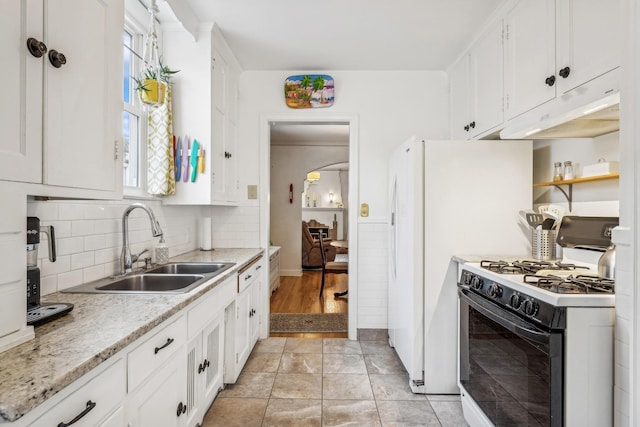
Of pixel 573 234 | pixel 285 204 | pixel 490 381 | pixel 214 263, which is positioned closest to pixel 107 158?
pixel 214 263

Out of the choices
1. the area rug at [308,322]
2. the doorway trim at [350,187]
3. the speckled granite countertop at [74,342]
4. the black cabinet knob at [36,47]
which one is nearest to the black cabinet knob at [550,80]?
the doorway trim at [350,187]

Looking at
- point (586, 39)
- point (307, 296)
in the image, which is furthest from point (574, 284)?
point (307, 296)

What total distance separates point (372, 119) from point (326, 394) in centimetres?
233

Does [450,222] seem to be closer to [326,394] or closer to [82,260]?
[326,394]

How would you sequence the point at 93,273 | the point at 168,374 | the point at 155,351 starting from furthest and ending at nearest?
the point at 93,273
the point at 168,374
the point at 155,351

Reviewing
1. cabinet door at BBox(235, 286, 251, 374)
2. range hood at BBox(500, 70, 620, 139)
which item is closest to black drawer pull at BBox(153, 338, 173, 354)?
cabinet door at BBox(235, 286, 251, 374)

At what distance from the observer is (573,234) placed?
201cm

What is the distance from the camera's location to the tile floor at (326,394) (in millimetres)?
2055

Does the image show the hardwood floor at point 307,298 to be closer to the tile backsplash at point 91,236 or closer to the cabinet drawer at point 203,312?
the tile backsplash at point 91,236

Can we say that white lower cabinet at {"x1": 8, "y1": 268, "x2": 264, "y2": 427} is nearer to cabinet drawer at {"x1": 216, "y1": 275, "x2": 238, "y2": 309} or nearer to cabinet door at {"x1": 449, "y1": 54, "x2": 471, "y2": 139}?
cabinet drawer at {"x1": 216, "y1": 275, "x2": 238, "y2": 309}

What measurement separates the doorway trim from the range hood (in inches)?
61.2

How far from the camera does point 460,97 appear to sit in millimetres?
2986

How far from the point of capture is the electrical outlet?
11.0 feet

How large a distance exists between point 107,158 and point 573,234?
92.1 inches
